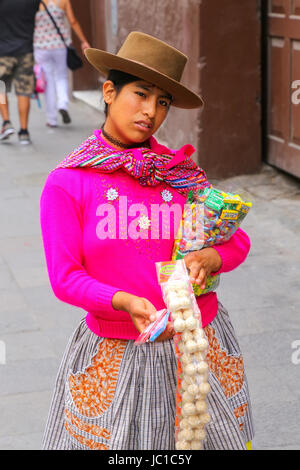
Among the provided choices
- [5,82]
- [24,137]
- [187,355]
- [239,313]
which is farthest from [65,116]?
[187,355]

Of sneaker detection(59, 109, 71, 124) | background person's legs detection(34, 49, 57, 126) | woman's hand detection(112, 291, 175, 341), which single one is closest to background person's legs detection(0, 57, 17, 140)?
background person's legs detection(34, 49, 57, 126)

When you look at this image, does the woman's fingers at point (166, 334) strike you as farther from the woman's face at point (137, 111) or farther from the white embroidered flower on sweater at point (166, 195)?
the woman's face at point (137, 111)

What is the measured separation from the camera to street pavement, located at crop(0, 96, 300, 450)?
4.18m

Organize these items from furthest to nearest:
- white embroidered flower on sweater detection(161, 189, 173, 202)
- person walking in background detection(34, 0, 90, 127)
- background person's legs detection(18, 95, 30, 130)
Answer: person walking in background detection(34, 0, 90, 127) → background person's legs detection(18, 95, 30, 130) → white embroidered flower on sweater detection(161, 189, 173, 202)

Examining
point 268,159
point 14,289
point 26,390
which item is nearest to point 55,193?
point 26,390

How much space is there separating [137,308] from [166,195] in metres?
0.47

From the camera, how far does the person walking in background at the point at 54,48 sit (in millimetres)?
10617

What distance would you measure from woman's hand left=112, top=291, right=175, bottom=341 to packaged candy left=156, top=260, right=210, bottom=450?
0.23 ft

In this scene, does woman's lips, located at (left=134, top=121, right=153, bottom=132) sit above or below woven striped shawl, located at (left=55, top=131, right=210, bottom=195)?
above

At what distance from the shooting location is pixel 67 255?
2.55m

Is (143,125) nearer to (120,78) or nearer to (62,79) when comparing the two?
(120,78)

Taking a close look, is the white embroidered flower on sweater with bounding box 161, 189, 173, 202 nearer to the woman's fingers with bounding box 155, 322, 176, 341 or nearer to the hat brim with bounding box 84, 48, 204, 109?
the hat brim with bounding box 84, 48, 204, 109

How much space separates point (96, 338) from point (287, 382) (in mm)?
1936

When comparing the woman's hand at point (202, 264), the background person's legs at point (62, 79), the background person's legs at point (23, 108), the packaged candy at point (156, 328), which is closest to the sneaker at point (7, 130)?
the background person's legs at point (23, 108)
